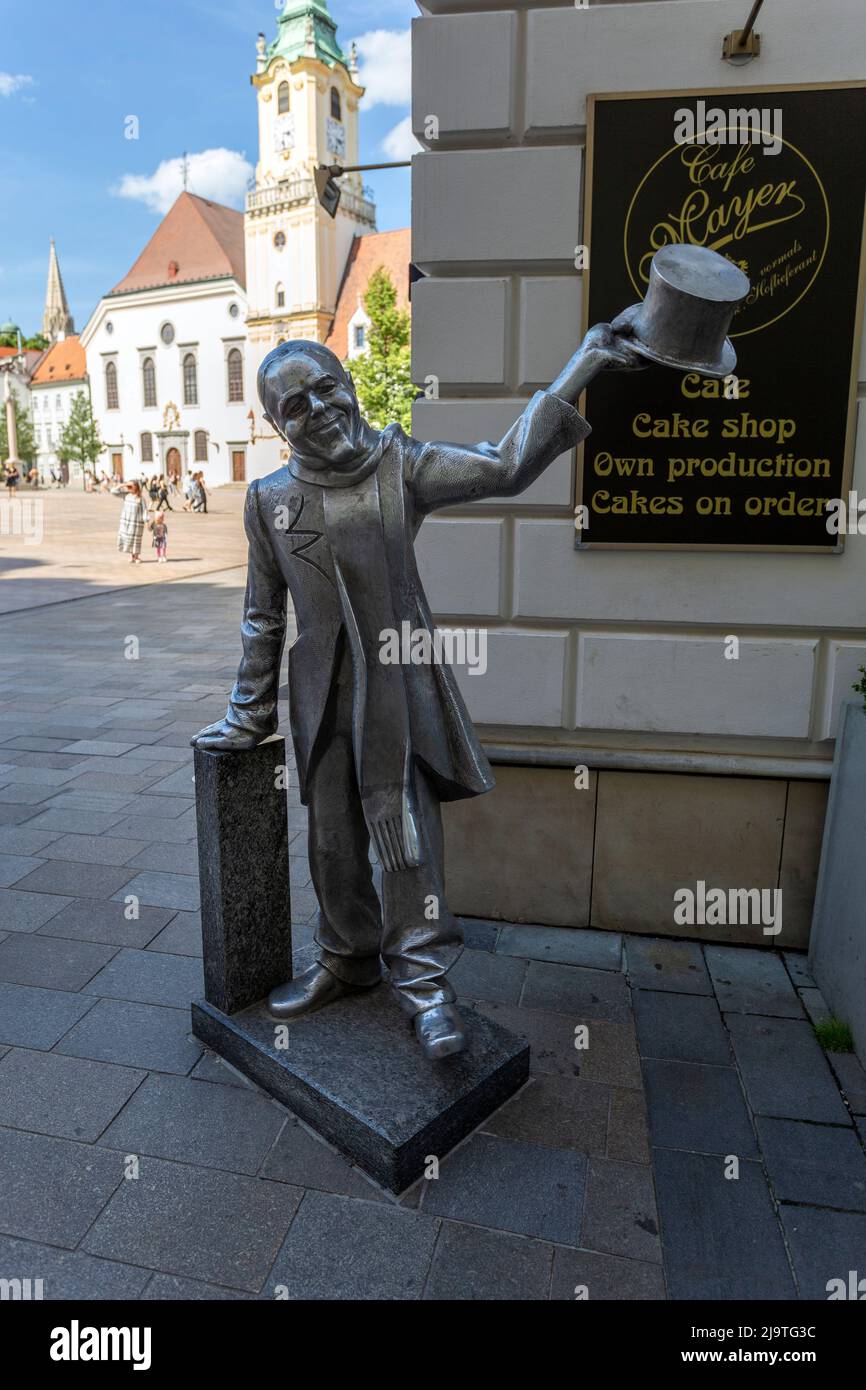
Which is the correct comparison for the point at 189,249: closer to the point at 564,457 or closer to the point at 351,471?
the point at 564,457

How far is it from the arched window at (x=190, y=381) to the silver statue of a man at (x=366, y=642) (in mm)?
71343

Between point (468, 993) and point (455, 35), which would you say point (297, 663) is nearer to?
point (468, 993)

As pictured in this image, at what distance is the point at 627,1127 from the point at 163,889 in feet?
8.78

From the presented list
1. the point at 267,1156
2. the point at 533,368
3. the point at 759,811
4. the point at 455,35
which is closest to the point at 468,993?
the point at 267,1156

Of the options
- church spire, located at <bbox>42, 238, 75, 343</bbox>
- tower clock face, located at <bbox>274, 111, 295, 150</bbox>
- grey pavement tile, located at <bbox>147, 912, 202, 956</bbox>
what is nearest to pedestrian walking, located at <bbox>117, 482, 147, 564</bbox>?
grey pavement tile, located at <bbox>147, 912, 202, 956</bbox>

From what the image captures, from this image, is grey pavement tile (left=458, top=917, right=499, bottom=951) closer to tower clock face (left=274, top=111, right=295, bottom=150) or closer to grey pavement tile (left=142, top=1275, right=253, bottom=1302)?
grey pavement tile (left=142, top=1275, right=253, bottom=1302)

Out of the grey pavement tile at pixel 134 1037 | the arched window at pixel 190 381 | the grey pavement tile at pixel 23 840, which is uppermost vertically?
the arched window at pixel 190 381

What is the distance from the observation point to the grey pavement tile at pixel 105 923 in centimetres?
429

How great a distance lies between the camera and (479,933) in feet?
14.7

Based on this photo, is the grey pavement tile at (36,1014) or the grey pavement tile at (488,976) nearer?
the grey pavement tile at (36,1014)

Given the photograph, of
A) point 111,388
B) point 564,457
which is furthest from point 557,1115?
point 111,388

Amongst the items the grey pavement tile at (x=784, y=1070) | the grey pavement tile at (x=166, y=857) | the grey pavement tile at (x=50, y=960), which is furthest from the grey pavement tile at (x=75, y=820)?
the grey pavement tile at (x=784, y=1070)

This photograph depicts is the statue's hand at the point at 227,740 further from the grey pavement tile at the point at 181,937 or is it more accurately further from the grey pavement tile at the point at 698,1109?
the grey pavement tile at the point at 698,1109
